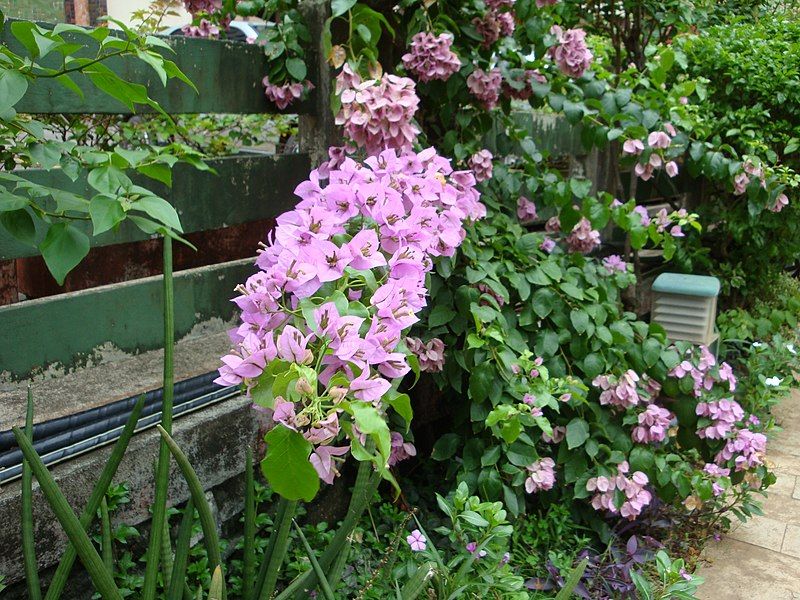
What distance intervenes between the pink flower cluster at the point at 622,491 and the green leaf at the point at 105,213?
173cm

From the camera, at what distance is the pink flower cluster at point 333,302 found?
1.03m

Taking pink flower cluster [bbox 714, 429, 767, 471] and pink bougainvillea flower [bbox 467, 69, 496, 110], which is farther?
pink flower cluster [bbox 714, 429, 767, 471]

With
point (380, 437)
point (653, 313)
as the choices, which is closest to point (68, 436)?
point (380, 437)

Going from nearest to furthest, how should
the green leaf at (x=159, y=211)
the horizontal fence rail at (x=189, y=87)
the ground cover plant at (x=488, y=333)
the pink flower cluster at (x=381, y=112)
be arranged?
the green leaf at (x=159, y=211)
the ground cover plant at (x=488, y=333)
the horizontal fence rail at (x=189, y=87)
the pink flower cluster at (x=381, y=112)

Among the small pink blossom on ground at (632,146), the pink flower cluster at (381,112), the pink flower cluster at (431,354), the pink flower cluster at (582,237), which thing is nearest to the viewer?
the pink flower cluster at (381,112)

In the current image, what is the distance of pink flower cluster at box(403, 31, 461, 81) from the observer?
7.53ft

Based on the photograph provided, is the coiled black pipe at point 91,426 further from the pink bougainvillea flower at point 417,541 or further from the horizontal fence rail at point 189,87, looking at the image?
the horizontal fence rail at point 189,87

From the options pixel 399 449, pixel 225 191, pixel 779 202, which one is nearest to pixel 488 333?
pixel 399 449

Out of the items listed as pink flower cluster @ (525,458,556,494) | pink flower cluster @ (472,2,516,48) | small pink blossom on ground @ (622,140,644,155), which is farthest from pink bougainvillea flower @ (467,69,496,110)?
pink flower cluster @ (525,458,556,494)

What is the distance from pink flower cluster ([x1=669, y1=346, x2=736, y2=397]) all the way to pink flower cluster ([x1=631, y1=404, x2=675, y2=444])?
22cm

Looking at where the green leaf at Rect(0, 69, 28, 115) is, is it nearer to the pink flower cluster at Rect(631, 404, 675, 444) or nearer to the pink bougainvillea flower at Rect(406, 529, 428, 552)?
the pink bougainvillea flower at Rect(406, 529, 428, 552)

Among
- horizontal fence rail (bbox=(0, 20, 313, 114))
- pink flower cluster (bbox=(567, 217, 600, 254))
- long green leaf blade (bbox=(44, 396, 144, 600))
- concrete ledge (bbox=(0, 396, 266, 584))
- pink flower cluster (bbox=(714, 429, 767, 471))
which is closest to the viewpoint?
long green leaf blade (bbox=(44, 396, 144, 600))

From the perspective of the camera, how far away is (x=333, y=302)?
3.67ft

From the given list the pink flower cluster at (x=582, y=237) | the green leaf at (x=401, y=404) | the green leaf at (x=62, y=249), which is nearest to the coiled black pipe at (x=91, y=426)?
the green leaf at (x=62, y=249)
